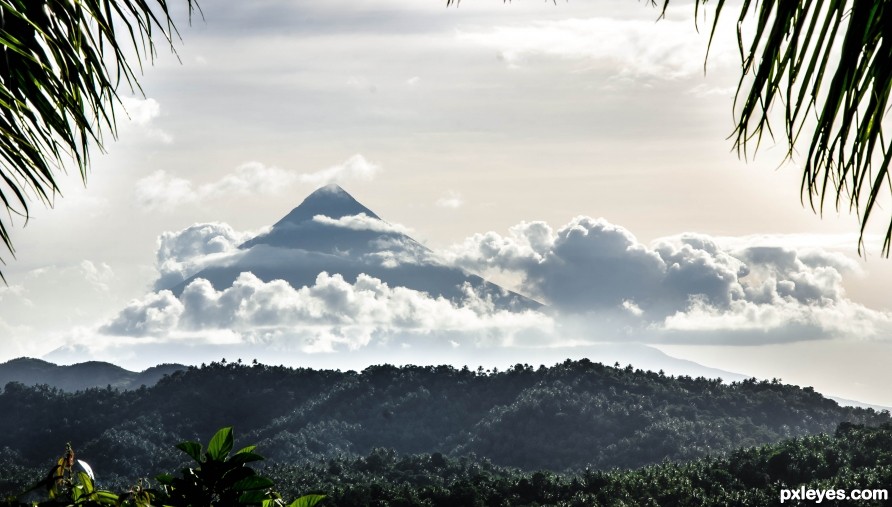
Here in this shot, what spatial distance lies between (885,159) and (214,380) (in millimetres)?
79872

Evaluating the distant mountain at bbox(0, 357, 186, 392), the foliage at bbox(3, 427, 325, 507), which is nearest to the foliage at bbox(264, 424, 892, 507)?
the foliage at bbox(3, 427, 325, 507)

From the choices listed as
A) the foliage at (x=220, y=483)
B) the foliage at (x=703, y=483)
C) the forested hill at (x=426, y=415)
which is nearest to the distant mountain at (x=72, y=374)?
the forested hill at (x=426, y=415)

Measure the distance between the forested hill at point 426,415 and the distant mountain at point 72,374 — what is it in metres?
31.9

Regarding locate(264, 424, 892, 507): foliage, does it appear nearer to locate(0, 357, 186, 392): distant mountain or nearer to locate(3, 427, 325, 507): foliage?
locate(3, 427, 325, 507): foliage

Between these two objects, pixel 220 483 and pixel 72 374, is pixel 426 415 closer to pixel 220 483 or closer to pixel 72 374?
pixel 72 374

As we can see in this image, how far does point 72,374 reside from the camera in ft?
365

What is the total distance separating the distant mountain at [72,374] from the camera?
353 ft

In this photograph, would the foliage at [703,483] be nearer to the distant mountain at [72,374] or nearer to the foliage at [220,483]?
the foliage at [220,483]

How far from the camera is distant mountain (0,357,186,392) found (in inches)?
4237

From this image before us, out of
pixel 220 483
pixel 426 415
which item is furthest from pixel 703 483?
pixel 220 483

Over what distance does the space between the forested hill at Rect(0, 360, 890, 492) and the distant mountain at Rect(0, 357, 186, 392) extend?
105 feet

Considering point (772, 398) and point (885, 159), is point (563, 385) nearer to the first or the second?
point (772, 398)

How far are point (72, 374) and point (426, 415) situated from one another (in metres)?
55.4

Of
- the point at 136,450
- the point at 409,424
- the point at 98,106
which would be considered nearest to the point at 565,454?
the point at 409,424
